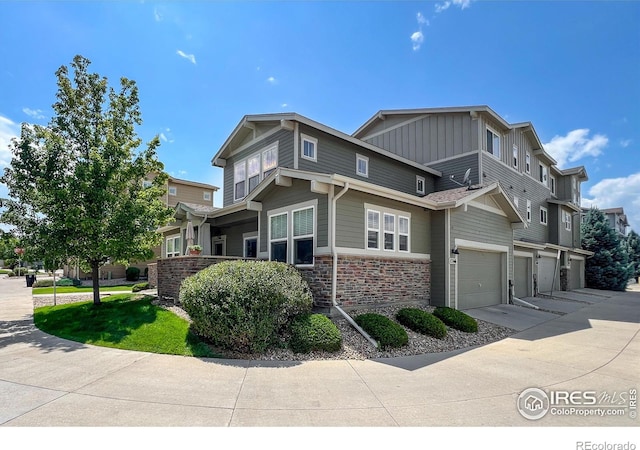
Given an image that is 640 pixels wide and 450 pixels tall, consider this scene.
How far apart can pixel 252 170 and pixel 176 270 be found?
223 inches

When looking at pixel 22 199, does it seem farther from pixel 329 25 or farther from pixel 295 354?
pixel 329 25

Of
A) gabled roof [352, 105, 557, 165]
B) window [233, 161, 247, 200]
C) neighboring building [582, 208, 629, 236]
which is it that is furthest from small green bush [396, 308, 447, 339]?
neighboring building [582, 208, 629, 236]

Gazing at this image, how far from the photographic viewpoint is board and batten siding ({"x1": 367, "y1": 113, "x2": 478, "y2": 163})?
1641 cm

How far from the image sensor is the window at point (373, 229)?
33.4 feet

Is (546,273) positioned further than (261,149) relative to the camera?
Yes

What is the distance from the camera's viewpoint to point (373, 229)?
33.8ft

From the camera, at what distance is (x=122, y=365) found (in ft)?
20.9

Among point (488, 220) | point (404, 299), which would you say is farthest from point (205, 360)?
point (488, 220)

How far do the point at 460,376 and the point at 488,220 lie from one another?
9601 millimetres

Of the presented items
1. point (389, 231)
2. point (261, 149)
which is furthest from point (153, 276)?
point (389, 231)

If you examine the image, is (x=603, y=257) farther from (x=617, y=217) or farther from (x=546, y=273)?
(x=617, y=217)

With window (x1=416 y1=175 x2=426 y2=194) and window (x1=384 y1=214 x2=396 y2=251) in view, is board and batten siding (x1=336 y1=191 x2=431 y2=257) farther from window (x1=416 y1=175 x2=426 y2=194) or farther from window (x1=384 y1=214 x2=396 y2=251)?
window (x1=416 y1=175 x2=426 y2=194)

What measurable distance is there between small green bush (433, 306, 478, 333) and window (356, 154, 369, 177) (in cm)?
700

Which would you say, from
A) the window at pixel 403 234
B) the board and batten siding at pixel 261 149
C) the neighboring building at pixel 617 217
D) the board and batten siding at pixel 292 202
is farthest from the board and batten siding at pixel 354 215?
the neighboring building at pixel 617 217
